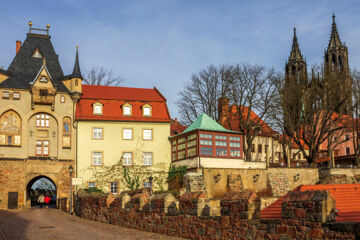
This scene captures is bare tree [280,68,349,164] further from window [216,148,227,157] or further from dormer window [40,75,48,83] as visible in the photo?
dormer window [40,75,48,83]

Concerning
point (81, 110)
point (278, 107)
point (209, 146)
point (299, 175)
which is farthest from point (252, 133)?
point (81, 110)

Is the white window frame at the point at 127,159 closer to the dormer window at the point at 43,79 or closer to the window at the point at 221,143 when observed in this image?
the window at the point at 221,143

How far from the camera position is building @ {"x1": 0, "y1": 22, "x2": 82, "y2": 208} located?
121 feet

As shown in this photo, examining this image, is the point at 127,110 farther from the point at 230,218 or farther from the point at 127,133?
the point at 230,218

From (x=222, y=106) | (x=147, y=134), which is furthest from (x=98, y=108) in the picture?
(x=222, y=106)

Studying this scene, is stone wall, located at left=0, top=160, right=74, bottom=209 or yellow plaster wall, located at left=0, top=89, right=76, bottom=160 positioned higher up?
yellow plaster wall, located at left=0, top=89, right=76, bottom=160

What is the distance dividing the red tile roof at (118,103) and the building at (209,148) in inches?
141

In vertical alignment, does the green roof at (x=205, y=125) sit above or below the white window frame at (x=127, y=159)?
above

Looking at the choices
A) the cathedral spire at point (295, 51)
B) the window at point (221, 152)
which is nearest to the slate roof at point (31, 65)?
the window at point (221, 152)

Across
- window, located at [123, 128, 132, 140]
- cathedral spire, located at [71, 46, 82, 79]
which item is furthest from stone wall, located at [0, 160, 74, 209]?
cathedral spire, located at [71, 46, 82, 79]

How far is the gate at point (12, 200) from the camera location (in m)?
36.2

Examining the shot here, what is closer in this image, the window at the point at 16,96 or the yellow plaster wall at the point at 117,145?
the window at the point at 16,96

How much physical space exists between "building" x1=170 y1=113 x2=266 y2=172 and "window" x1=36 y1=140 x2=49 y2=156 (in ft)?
35.5

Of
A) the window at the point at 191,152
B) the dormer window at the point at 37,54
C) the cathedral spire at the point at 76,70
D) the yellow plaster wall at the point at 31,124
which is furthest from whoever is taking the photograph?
the dormer window at the point at 37,54
